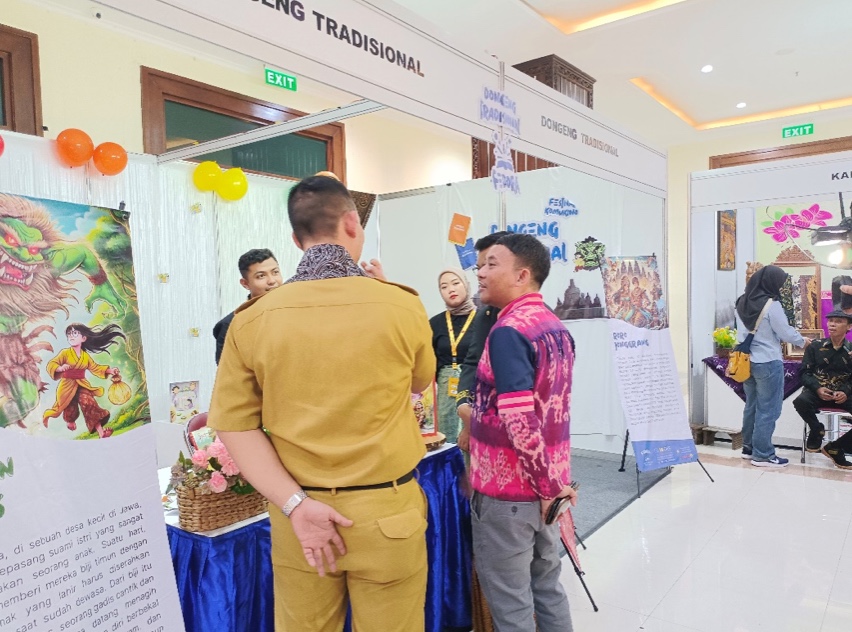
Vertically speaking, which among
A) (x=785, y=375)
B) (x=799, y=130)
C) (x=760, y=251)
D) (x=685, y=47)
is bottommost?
(x=785, y=375)

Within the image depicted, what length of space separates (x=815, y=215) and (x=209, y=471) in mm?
7898

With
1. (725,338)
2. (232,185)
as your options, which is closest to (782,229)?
(725,338)

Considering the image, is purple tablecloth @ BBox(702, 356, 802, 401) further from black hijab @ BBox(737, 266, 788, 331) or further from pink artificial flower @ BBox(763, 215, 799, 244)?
pink artificial flower @ BBox(763, 215, 799, 244)

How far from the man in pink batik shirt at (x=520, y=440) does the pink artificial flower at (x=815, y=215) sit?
686 cm

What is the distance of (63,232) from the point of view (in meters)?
1.28

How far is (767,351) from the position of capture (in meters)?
4.73

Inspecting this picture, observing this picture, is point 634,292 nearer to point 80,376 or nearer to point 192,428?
point 192,428

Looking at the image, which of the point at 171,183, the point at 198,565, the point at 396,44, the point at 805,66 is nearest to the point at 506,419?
the point at 198,565

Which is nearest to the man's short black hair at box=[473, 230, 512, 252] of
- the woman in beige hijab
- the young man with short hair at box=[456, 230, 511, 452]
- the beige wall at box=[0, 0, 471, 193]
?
the young man with short hair at box=[456, 230, 511, 452]

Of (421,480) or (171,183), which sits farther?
(171,183)

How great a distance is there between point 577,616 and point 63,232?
2.36 m

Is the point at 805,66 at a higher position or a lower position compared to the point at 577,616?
higher

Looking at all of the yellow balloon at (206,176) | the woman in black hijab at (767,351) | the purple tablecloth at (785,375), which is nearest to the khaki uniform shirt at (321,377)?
the yellow balloon at (206,176)

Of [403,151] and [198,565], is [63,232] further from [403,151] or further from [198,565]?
[403,151]
